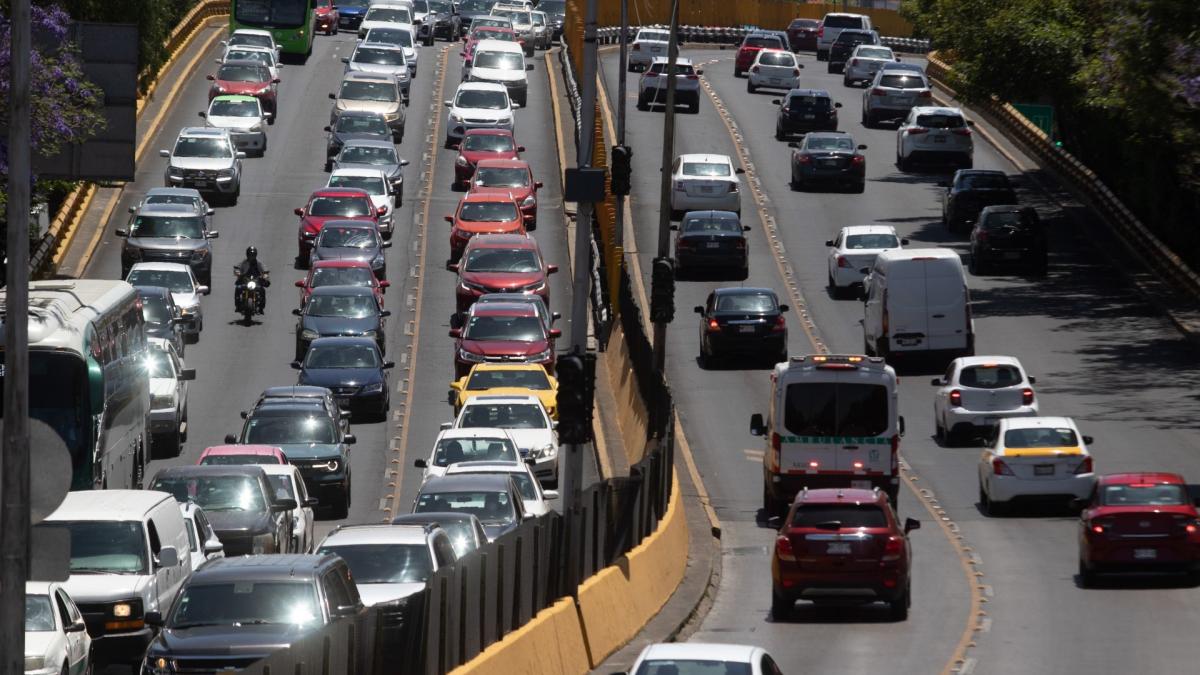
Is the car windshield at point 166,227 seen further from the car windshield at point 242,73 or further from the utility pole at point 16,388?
the utility pole at point 16,388

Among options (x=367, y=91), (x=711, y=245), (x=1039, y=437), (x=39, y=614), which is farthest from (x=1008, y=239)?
(x=39, y=614)

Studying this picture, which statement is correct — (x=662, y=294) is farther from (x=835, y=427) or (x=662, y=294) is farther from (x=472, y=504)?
(x=472, y=504)

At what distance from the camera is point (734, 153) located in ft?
228

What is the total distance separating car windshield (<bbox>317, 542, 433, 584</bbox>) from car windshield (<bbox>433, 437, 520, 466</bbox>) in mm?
9721

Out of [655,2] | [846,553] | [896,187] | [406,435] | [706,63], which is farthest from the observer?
[655,2]

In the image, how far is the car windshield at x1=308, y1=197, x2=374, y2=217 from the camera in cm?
5453

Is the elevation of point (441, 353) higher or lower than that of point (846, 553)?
lower

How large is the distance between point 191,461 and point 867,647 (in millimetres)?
15260

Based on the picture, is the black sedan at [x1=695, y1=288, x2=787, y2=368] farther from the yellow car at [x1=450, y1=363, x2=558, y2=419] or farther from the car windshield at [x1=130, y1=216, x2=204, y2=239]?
the car windshield at [x1=130, y1=216, x2=204, y2=239]

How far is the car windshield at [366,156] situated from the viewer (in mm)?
60969

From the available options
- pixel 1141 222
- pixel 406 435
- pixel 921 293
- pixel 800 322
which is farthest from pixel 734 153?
pixel 406 435

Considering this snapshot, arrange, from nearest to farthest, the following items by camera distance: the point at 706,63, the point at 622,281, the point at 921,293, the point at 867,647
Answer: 1. the point at 867,647
2. the point at 921,293
3. the point at 622,281
4. the point at 706,63

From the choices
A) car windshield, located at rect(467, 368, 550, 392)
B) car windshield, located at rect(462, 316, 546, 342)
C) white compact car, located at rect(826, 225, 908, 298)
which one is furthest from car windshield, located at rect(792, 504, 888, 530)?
white compact car, located at rect(826, 225, 908, 298)

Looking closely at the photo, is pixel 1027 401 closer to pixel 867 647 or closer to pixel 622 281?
pixel 622 281
